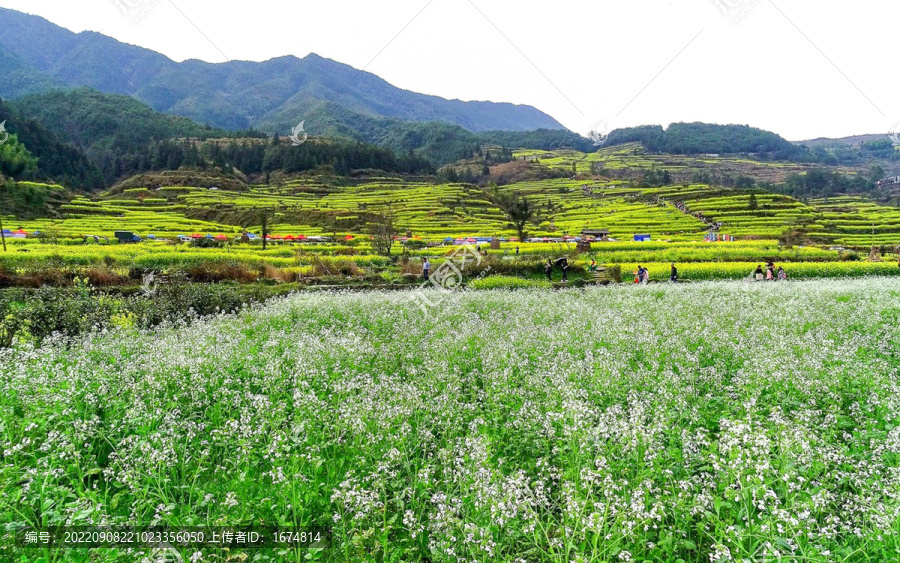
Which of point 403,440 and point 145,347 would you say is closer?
point 403,440

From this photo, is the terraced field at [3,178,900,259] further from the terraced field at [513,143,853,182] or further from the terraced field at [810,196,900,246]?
the terraced field at [513,143,853,182]

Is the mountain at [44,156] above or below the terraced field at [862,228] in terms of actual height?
above

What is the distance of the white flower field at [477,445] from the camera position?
12.2ft

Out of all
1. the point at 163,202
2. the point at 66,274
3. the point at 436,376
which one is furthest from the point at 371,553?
the point at 163,202

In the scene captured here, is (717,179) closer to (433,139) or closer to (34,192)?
(433,139)

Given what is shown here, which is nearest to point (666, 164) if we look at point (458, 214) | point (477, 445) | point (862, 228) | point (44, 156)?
point (862, 228)

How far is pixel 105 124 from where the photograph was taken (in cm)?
12975

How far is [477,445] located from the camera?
14.3ft

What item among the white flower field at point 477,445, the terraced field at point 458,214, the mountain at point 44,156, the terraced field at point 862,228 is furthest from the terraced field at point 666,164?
the white flower field at point 477,445

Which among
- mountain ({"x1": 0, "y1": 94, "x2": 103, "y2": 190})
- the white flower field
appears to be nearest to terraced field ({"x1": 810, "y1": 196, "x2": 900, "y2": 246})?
the white flower field

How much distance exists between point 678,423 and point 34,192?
77089 millimetres

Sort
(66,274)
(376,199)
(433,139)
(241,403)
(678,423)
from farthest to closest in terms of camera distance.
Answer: (433,139) < (376,199) < (66,274) < (241,403) < (678,423)

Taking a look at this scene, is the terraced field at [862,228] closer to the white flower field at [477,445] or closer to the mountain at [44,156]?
the white flower field at [477,445]

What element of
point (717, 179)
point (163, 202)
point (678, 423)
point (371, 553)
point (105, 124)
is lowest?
point (371, 553)
